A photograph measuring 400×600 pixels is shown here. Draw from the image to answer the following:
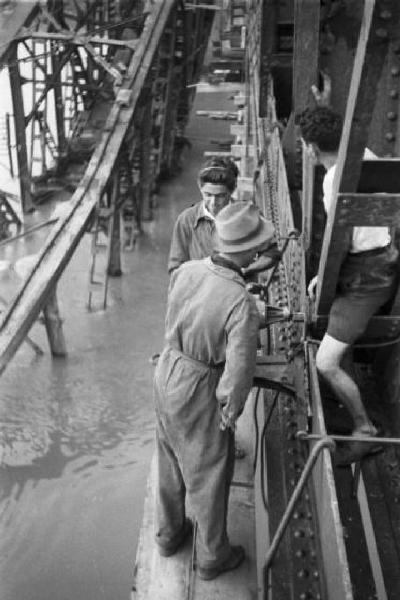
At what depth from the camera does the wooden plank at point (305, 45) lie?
532 centimetres

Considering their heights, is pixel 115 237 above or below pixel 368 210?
below

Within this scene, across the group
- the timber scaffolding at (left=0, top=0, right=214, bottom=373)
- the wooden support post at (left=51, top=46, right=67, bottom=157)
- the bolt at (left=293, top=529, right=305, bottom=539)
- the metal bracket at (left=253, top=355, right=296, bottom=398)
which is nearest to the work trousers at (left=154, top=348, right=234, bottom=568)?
the bolt at (left=293, top=529, right=305, bottom=539)

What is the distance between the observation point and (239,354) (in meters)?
3.01

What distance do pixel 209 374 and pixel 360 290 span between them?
3.09 feet

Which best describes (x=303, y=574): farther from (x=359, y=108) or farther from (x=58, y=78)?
(x=58, y=78)

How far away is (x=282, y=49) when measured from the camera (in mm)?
9469

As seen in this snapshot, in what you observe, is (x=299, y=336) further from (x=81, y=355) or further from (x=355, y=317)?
(x=81, y=355)

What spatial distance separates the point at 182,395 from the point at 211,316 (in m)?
0.40

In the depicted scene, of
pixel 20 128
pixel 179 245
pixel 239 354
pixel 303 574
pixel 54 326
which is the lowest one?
pixel 54 326

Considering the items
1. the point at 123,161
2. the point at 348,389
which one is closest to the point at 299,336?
the point at 348,389

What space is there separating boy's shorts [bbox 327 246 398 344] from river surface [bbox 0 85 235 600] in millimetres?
3044

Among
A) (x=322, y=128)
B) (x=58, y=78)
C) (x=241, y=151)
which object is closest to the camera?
(x=322, y=128)

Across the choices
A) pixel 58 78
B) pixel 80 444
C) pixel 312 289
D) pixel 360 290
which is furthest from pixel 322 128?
pixel 58 78

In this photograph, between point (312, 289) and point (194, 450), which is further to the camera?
point (312, 289)
